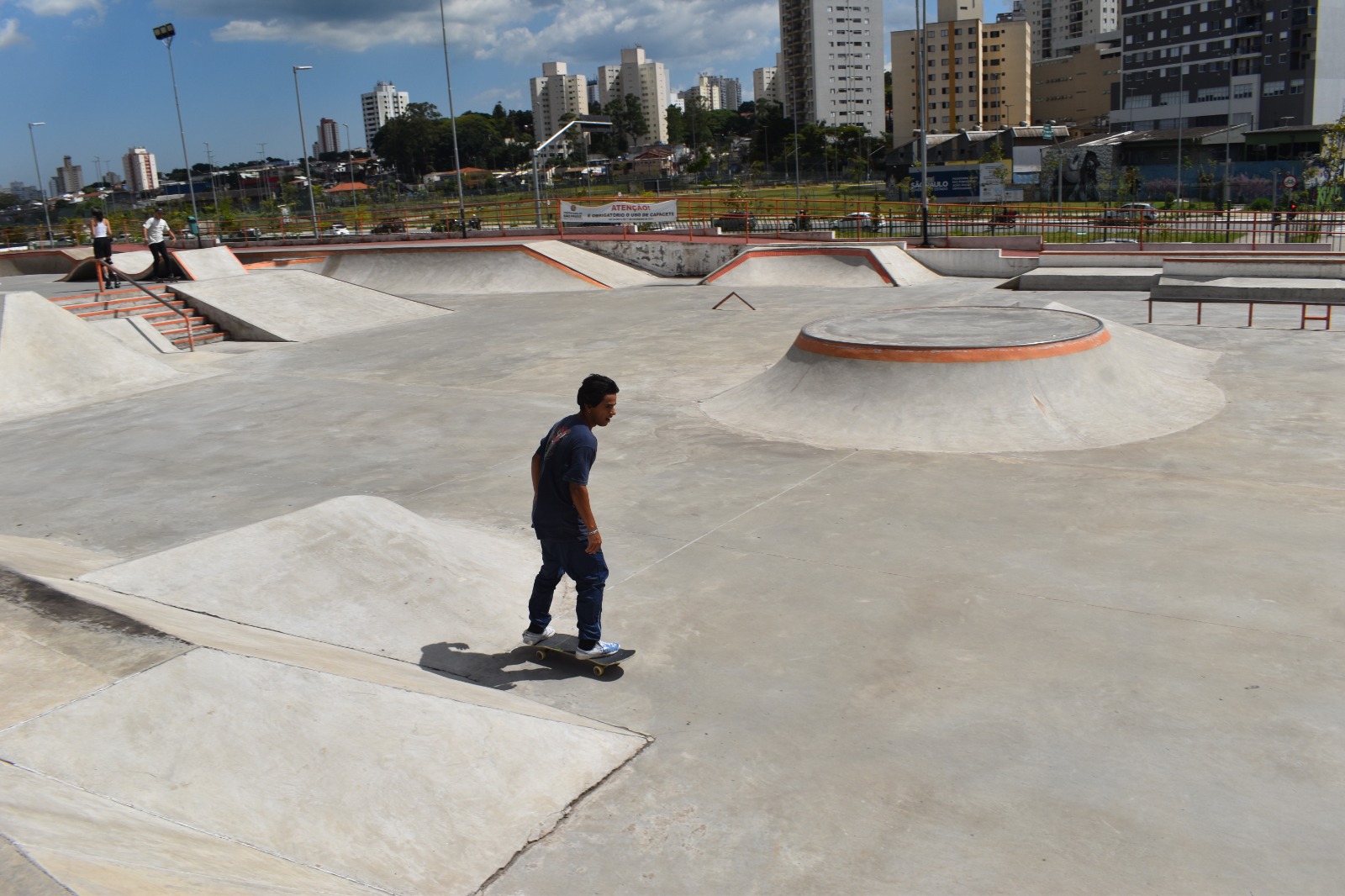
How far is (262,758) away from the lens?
405 centimetres

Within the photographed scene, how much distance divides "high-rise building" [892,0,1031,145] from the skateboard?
535ft

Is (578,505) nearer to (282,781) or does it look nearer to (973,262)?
(282,781)

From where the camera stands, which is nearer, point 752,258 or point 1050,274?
point 1050,274

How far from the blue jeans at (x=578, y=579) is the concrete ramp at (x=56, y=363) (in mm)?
12672

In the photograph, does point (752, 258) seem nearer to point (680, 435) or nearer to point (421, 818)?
point (680, 435)

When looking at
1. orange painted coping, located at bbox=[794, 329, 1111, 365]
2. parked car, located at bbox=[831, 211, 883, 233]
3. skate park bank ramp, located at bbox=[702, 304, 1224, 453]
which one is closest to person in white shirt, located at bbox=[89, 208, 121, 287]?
skate park bank ramp, located at bbox=[702, 304, 1224, 453]

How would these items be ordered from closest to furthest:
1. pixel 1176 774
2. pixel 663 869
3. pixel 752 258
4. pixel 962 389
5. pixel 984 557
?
pixel 663 869 → pixel 1176 774 → pixel 984 557 → pixel 962 389 → pixel 752 258

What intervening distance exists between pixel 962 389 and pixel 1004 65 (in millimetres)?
172179

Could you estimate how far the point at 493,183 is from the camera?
8694cm

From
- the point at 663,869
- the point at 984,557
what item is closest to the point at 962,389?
the point at 984,557

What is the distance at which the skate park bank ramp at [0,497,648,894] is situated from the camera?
328 cm

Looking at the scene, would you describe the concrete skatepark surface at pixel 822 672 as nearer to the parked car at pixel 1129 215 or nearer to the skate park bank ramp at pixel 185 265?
the skate park bank ramp at pixel 185 265

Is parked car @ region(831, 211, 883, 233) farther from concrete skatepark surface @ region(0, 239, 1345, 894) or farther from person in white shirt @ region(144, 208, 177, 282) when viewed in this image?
concrete skatepark surface @ region(0, 239, 1345, 894)

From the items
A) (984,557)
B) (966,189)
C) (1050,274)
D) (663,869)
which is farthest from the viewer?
(966,189)
